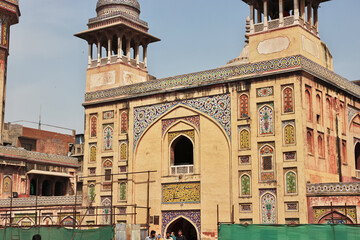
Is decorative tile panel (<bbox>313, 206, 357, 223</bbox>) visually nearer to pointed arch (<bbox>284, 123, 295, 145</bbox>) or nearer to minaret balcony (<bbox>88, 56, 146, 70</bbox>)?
pointed arch (<bbox>284, 123, 295, 145</bbox>)

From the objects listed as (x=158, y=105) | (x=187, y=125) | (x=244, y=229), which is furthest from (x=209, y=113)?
(x=244, y=229)

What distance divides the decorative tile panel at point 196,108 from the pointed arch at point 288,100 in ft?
7.46

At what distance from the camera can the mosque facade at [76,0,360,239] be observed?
18891 millimetres

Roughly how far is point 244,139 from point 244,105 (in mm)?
1297

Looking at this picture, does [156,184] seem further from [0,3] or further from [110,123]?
[0,3]

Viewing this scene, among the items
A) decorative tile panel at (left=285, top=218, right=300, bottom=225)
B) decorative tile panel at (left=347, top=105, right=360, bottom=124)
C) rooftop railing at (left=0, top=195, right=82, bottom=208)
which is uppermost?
decorative tile panel at (left=347, top=105, right=360, bottom=124)

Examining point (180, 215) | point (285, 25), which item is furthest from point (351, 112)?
point (180, 215)

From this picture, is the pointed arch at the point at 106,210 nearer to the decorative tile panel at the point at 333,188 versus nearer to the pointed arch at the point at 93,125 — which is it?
the pointed arch at the point at 93,125

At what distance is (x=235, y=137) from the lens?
66.3 feet

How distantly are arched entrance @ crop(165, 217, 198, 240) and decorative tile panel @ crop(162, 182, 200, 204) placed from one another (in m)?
0.83

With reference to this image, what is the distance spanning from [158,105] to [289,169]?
21.5 feet

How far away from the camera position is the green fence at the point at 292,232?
13678mm

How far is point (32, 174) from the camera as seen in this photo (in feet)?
103

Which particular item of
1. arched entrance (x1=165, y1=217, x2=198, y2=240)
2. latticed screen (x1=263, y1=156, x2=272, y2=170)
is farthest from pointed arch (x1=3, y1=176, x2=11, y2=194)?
latticed screen (x1=263, y1=156, x2=272, y2=170)
